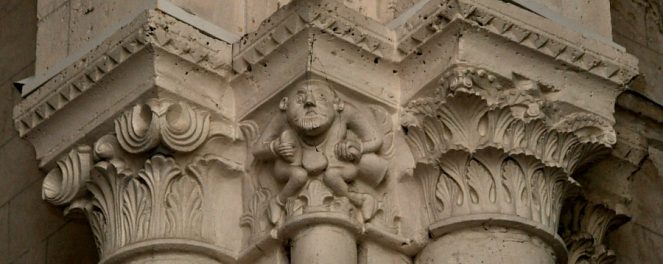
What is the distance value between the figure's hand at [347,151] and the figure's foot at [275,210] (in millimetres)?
224

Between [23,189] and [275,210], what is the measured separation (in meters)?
1.78

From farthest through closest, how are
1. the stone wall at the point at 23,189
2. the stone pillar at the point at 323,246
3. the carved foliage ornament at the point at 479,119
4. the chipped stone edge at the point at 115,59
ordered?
the stone wall at the point at 23,189
the chipped stone edge at the point at 115,59
the carved foliage ornament at the point at 479,119
the stone pillar at the point at 323,246

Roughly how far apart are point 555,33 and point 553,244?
25.6 inches

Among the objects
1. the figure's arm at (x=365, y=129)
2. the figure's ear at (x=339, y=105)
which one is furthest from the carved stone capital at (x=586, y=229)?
the figure's ear at (x=339, y=105)

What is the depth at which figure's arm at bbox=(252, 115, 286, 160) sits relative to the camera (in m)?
7.56

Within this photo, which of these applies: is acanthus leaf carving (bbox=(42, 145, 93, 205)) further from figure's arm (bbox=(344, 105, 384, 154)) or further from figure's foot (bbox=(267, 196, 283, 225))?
figure's arm (bbox=(344, 105, 384, 154))

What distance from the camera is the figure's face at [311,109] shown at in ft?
24.5

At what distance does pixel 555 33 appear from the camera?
25.5 ft

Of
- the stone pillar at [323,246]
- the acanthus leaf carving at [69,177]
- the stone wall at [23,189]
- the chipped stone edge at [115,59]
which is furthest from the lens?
the stone wall at [23,189]

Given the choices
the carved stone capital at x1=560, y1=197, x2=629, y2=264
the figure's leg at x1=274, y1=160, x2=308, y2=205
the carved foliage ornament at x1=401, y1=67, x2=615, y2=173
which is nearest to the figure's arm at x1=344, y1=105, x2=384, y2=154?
the carved foliage ornament at x1=401, y1=67, x2=615, y2=173

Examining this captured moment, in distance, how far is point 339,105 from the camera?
7.55 meters

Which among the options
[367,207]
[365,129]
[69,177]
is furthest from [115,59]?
[367,207]

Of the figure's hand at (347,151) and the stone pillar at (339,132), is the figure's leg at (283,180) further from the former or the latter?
the figure's hand at (347,151)

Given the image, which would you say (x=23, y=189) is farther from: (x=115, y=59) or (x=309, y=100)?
(x=309, y=100)
